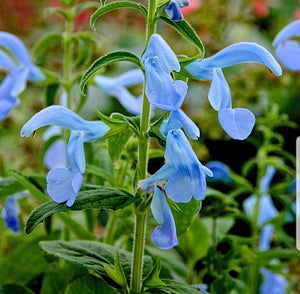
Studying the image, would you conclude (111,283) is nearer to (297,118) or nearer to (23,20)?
(297,118)

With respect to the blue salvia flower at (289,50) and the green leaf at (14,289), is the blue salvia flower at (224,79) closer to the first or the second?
the blue salvia flower at (289,50)

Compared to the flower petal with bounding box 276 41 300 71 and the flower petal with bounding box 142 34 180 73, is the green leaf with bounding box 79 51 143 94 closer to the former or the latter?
the flower petal with bounding box 142 34 180 73

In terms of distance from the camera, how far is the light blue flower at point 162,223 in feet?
1.62

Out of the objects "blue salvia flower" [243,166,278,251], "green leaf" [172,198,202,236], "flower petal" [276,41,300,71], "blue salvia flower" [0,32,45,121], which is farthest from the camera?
"blue salvia flower" [243,166,278,251]

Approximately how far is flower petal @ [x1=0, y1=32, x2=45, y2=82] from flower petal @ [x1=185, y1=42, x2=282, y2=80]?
1.25ft

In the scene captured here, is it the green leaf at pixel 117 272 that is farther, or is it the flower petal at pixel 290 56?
the flower petal at pixel 290 56

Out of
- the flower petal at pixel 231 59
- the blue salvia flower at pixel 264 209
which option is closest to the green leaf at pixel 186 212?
the flower petal at pixel 231 59

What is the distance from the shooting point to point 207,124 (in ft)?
4.13

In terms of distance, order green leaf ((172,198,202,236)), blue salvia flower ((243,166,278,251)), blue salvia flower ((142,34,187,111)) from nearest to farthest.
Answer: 1. blue salvia flower ((142,34,187,111))
2. green leaf ((172,198,202,236))
3. blue salvia flower ((243,166,278,251))

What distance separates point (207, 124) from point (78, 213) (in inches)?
16.7

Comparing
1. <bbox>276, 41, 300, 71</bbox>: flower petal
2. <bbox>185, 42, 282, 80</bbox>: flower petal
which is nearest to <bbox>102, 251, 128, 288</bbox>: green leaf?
<bbox>185, 42, 282, 80</bbox>: flower petal

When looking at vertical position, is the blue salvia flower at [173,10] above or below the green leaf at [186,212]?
above

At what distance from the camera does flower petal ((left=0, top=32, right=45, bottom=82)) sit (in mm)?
806

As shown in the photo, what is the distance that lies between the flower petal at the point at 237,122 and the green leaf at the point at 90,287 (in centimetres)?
26
